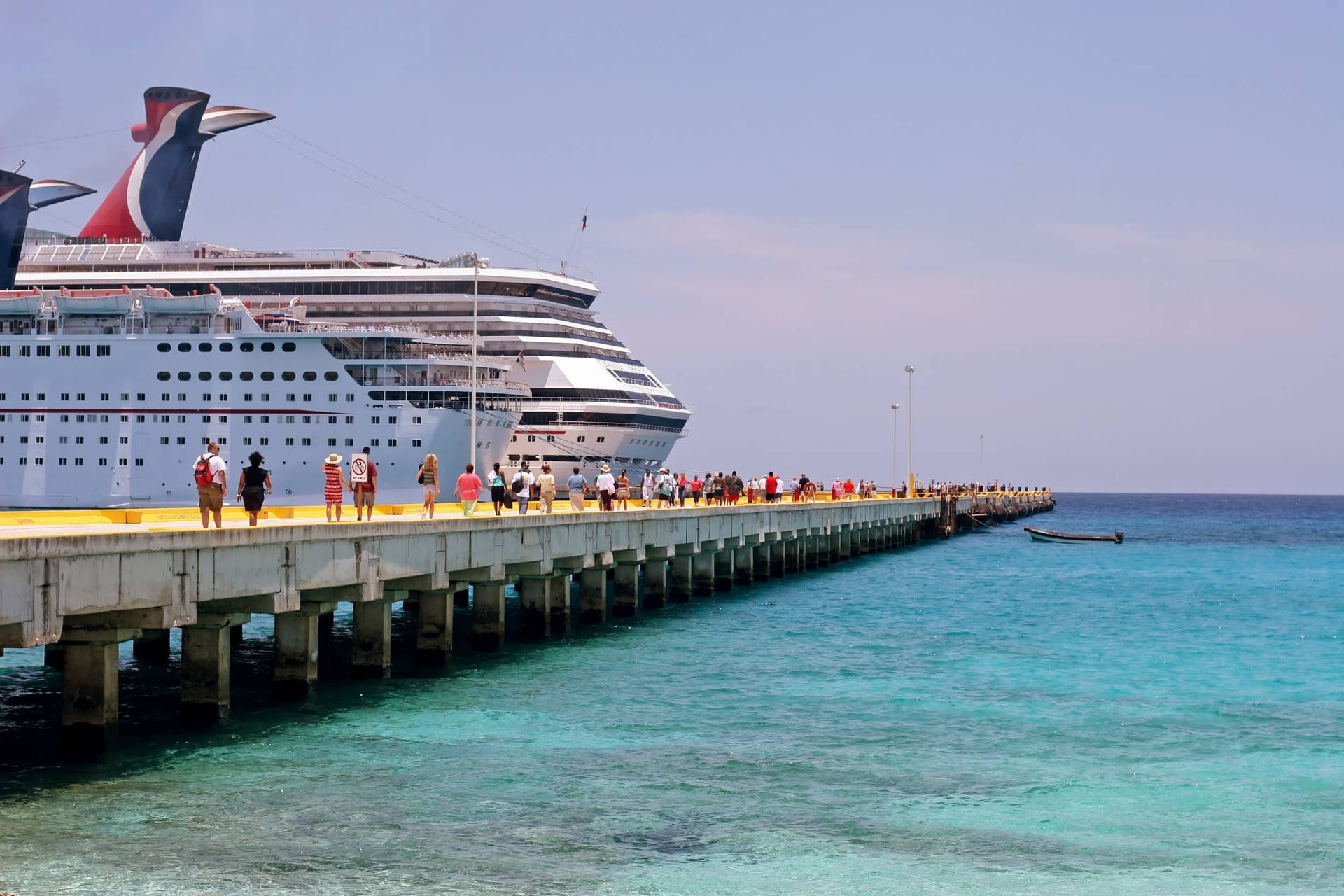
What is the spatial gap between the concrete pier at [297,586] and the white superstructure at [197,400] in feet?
95.5

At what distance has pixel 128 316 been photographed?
74.7m

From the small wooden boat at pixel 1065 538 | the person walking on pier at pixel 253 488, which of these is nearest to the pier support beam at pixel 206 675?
the person walking on pier at pixel 253 488

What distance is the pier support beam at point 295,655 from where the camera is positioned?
76.2 feet

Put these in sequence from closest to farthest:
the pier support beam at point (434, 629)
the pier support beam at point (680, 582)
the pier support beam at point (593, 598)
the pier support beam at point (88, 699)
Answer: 1. the pier support beam at point (88, 699)
2. the pier support beam at point (434, 629)
3. the pier support beam at point (593, 598)
4. the pier support beam at point (680, 582)

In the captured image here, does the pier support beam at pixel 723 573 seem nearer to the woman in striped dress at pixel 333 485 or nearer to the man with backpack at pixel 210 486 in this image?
the woman in striped dress at pixel 333 485

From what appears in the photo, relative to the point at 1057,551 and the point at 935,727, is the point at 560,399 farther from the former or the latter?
the point at 935,727

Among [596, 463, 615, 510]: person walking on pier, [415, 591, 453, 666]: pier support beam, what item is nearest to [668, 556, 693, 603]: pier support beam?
[596, 463, 615, 510]: person walking on pier

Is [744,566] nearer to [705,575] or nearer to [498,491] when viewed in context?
[705,575]

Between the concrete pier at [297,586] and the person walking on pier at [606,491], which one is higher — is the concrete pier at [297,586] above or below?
below

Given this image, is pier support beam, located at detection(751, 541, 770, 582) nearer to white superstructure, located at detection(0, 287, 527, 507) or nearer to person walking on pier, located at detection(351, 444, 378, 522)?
white superstructure, located at detection(0, 287, 527, 507)

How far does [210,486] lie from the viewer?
20922mm

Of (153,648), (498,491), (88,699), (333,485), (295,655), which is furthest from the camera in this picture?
(498,491)

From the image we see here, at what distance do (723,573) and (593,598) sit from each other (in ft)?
48.3

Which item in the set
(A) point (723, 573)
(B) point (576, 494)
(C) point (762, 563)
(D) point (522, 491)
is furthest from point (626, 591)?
(C) point (762, 563)
